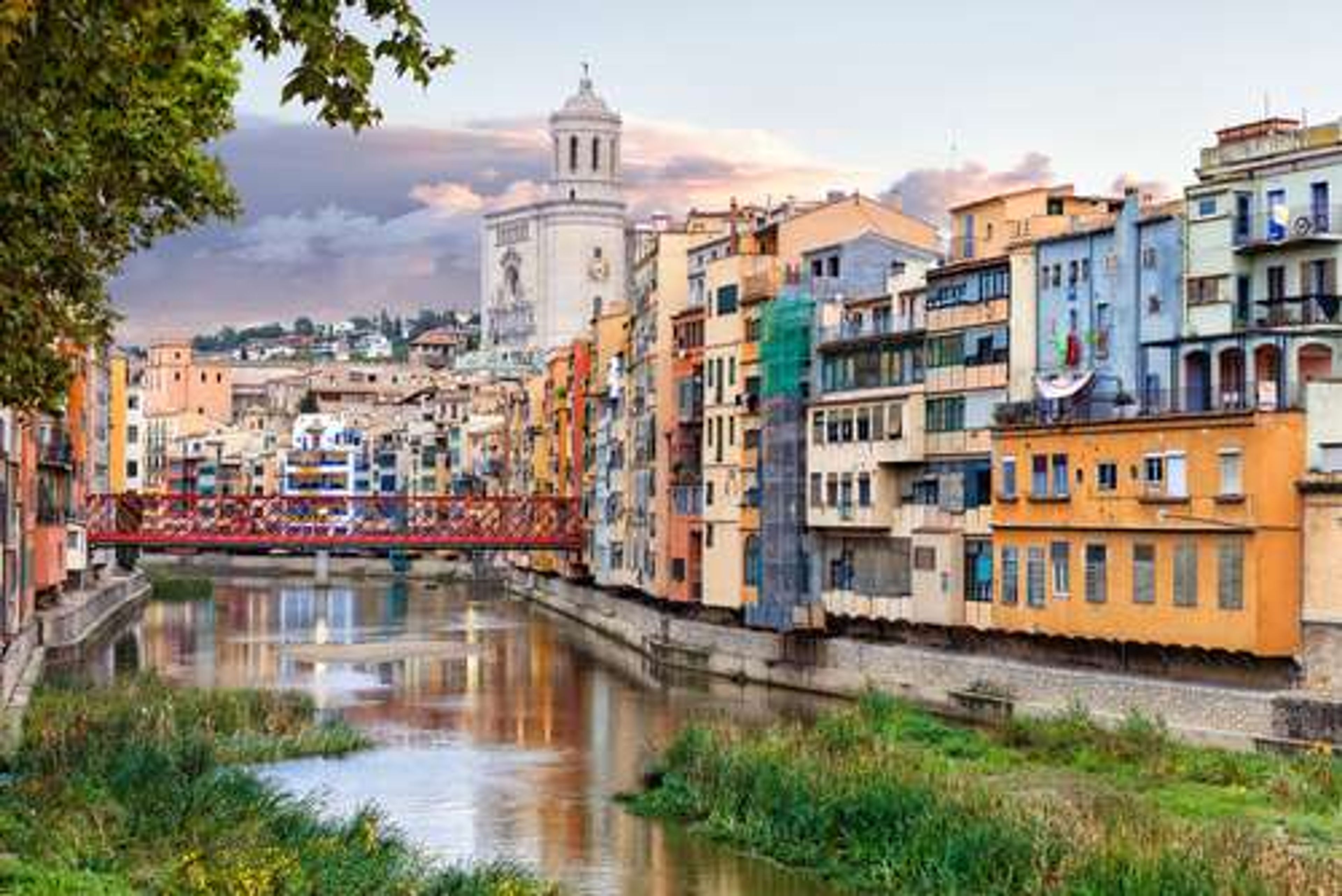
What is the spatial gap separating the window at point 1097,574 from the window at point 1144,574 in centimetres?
97

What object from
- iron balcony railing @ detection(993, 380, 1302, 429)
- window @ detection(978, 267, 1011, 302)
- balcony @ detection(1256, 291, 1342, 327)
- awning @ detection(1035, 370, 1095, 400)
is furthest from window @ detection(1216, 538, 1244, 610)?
window @ detection(978, 267, 1011, 302)

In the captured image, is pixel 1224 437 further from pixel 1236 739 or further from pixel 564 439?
pixel 564 439

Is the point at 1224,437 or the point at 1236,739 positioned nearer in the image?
the point at 1236,739

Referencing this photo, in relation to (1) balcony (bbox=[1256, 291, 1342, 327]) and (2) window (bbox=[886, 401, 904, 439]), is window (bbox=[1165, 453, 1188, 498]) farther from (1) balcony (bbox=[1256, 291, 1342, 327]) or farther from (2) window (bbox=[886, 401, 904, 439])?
(2) window (bbox=[886, 401, 904, 439])

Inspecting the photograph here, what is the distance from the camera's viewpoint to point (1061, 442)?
1834 inches

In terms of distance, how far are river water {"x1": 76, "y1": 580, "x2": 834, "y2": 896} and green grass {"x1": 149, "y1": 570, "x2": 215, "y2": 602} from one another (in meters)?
9.25

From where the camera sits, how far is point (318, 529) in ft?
314

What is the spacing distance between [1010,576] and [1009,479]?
7.08 ft

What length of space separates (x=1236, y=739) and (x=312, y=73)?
93.3ft

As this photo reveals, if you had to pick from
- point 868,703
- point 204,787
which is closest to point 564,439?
point 868,703

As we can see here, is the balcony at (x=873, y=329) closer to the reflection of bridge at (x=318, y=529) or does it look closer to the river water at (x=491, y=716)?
the river water at (x=491, y=716)

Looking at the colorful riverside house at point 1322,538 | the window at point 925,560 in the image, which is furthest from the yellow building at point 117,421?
the colorful riverside house at point 1322,538

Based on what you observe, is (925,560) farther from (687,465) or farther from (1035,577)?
(687,465)

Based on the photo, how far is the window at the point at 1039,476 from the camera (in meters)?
47.2
